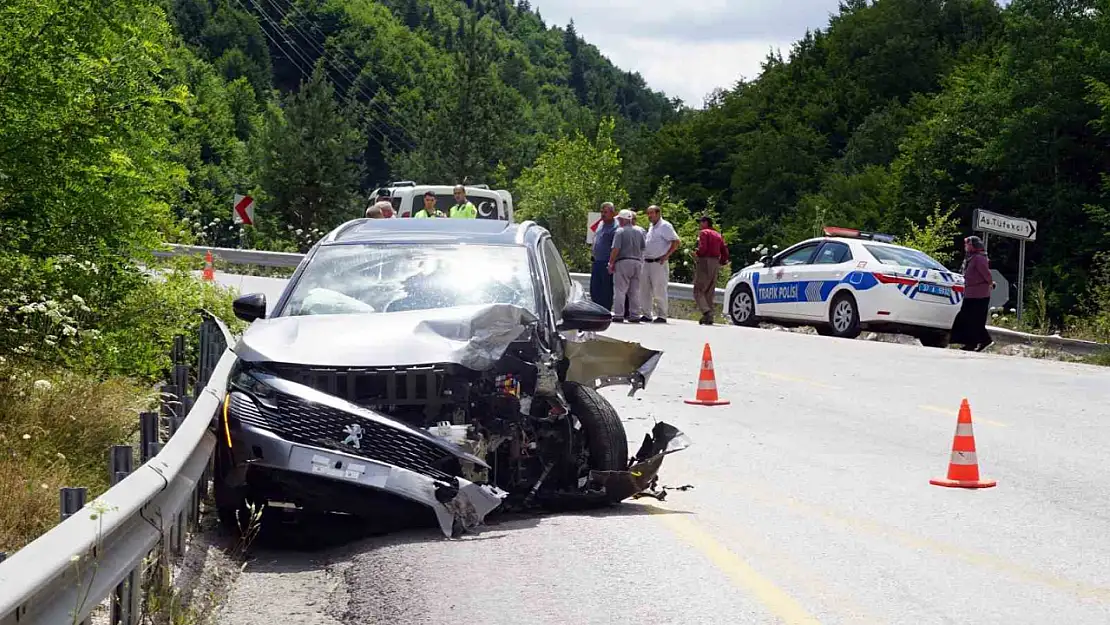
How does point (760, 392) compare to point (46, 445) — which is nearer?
point (46, 445)

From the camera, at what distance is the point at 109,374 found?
10789mm

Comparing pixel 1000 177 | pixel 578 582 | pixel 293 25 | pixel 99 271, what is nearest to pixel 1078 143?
pixel 1000 177

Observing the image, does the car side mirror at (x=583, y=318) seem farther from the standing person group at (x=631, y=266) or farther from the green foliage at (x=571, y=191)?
the green foliage at (x=571, y=191)

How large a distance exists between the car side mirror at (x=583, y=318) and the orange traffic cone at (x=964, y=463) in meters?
2.42

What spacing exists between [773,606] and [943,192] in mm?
46641

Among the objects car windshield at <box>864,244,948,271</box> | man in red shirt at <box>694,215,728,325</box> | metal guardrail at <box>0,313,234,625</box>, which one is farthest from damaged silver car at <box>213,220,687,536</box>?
man in red shirt at <box>694,215,728,325</box>

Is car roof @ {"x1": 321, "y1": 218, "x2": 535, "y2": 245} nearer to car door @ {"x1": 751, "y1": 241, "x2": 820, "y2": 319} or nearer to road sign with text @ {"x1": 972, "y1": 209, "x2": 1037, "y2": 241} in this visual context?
car door @ {"x1": 751, "y1": 241, "x2": 820, "y2": 319}

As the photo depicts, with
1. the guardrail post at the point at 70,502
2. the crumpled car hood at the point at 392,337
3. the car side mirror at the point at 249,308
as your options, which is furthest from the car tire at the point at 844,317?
the guardrail post at the point at 70,502

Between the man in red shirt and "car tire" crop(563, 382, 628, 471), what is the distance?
17.5 m

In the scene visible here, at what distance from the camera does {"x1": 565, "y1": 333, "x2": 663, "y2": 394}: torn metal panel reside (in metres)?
10.4

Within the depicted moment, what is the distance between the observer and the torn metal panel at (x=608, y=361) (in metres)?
10.4

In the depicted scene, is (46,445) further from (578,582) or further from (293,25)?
(293,25)

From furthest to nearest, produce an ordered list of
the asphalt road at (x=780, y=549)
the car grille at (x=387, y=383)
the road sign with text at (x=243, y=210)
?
1. the road sign with text at (x=243, y=210)
2. the car grille at (x=387, y=383)
3. the asphalt road at (x=780, y=549)

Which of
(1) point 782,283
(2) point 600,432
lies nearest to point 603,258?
(1) point 782,283
